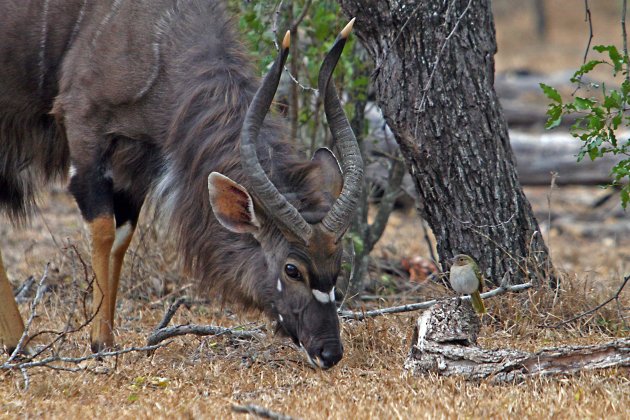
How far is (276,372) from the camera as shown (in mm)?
4660

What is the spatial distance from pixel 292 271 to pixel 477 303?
0.95 m

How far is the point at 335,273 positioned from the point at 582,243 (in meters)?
6.15

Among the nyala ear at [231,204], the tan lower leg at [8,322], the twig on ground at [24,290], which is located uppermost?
the nyala ear at [231,204]

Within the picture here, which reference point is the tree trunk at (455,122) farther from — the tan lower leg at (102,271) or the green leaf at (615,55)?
the tan lower leg at (102,271)

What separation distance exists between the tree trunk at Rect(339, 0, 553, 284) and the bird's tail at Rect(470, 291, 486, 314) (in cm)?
61

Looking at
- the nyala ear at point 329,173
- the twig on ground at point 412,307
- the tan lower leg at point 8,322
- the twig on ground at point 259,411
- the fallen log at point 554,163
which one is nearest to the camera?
the twig on ground at point 259,411

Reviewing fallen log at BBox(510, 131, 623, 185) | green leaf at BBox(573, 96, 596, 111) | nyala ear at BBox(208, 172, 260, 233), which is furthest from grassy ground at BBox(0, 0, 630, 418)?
fallen log at BBox(510, 131, 623, 185)

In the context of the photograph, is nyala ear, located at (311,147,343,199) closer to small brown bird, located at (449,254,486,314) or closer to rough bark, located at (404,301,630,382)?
small brown bird, located at (449,254,486,314)

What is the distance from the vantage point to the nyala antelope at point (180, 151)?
4.59 meters

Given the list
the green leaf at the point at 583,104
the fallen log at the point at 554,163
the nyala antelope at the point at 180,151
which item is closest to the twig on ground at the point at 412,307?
the nyala antelope at the point at 180,151

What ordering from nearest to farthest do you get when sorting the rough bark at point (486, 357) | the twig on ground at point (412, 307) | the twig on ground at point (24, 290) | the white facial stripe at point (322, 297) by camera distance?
the rough bark at point (486, 357) < the white facial stripe at point (322, 297) < the twig on ground at point (412, 307) < the twig on ground at point (24, 290)

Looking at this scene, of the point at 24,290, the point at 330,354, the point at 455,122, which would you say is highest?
the point at 455,122

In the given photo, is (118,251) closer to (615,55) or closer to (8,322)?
(8,322)

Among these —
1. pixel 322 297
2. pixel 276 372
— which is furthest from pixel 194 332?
pixel 322 297
